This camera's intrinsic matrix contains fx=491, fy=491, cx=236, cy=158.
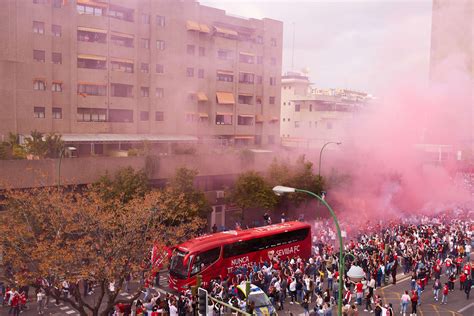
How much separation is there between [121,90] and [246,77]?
12446 millimetres

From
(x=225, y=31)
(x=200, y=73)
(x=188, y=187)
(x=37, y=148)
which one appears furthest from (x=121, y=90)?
(x=188, y=187)

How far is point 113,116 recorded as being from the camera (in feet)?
120

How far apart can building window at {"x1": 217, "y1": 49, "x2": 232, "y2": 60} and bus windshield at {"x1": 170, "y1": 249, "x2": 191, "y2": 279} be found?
26245mm

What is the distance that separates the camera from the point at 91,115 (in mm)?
35188

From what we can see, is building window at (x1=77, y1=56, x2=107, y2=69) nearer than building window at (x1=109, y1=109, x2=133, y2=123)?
Yes

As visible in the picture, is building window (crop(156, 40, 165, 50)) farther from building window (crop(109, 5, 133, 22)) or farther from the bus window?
the bus window

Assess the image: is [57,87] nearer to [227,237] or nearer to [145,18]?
[145,18]

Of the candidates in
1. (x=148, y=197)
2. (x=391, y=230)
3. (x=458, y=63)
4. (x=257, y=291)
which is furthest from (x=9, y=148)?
(x=458, y=63)

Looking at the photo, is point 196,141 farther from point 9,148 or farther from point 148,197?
point 148,197

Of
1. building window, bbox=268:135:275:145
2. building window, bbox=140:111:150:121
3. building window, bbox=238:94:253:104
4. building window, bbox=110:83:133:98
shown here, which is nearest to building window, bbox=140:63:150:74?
building window, bbox=110:83:133:98

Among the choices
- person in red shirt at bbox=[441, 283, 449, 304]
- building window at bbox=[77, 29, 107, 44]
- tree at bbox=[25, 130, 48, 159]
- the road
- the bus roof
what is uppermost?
building window at bbox=[77, 29, 107, 44]

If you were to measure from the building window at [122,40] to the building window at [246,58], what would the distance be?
432 inches

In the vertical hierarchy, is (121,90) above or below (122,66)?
below

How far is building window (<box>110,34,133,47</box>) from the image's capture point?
116 ft
